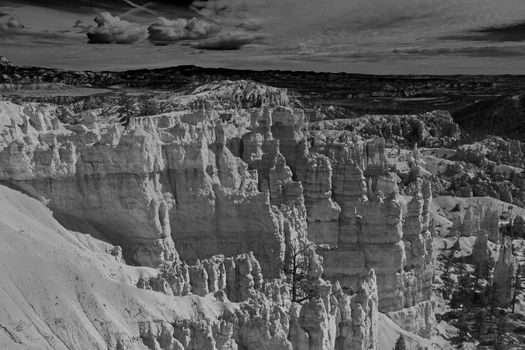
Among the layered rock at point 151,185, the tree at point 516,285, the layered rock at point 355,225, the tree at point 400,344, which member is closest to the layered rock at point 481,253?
the tree at point 516,285

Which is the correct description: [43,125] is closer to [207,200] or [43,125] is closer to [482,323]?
[207,200]

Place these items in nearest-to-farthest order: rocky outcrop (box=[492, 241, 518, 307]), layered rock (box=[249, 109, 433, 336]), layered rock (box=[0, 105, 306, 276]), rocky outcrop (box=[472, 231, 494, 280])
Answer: layered rock (box=[0, 105, 306, 276]), layered rock (box=[249, 109, 433, 336]), rocky outcrop (box=[492, 241, 518, 307]), rocky outcrop (box=[472, 231, 494, 280])

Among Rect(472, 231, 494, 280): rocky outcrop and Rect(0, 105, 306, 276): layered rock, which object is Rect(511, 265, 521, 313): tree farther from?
Rect(0, 105, 306, 276): layered rock

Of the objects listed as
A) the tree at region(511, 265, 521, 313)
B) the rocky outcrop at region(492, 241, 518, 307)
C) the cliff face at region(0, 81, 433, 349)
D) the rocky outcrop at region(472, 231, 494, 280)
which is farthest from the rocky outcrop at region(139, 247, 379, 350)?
the rocky outcrop at region(472, 231, 494, 280)

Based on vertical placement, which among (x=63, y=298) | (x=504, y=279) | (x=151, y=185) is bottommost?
(x=504, y=279)

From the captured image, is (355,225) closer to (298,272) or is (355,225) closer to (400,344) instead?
(298,272)

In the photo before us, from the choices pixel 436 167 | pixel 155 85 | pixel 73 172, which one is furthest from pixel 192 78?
pixel 73 172

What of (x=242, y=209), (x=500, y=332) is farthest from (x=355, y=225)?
(x=500, y=332)

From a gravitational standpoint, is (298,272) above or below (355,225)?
below
